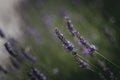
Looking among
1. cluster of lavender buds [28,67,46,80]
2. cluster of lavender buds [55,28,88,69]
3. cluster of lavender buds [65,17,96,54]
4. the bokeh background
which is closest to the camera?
cluster of lavender buds [55,28,88,69]

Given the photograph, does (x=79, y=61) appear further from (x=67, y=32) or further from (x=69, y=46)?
(x=67, y=32)

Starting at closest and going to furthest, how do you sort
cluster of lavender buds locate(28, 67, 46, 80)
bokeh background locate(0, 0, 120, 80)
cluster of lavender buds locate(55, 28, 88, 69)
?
cluster of lavender buds locate(55, 28, 88, 69) → cluster of lavender buds locate(28, 67, 46, 80) → bokeh background locate(0, 0, 120, 80)

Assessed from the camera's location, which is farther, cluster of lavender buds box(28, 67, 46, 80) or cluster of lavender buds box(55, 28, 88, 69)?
cluster of lavender buds box(28, 67, 46, 80)

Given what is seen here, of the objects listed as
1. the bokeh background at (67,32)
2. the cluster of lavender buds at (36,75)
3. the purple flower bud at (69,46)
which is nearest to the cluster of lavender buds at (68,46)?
the purple flower bud at (69,46)

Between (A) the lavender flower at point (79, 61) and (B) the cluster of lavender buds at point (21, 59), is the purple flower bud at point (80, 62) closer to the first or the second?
(A) the lavender flower at point (79, 61)

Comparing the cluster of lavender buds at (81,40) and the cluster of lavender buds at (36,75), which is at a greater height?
the cluster of lavender buds at (81,40)

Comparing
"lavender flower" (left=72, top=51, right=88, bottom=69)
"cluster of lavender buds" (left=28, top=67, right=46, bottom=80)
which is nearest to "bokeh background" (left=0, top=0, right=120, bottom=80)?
"cluster of lavender buds" (left=28, top=67, right=46, bottom=80)

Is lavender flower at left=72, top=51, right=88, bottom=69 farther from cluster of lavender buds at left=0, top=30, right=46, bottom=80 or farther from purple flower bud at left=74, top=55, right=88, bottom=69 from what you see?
cluster of lavender buds at left=0, top=30, right=46, bottom=80

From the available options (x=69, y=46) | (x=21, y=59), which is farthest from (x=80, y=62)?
(x=21, y=59)

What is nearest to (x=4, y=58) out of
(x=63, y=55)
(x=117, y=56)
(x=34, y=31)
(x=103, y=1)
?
(x=34, y=31)
